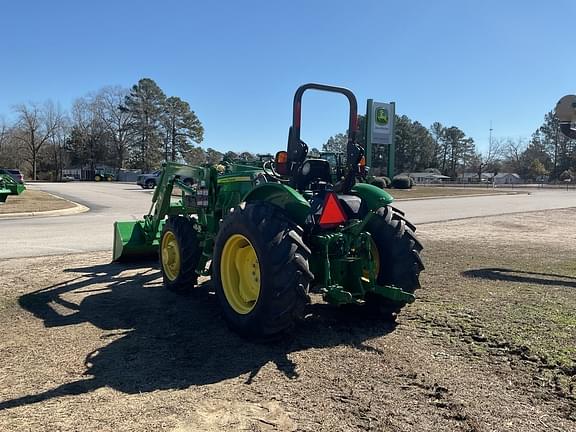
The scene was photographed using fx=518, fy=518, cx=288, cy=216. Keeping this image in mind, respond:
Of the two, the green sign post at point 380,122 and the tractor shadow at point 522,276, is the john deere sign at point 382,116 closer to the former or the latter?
the green sign post at point 380,122

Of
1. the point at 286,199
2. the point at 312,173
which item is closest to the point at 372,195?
the point at 312,173

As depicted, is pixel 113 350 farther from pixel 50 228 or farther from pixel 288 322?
pixel 50 228

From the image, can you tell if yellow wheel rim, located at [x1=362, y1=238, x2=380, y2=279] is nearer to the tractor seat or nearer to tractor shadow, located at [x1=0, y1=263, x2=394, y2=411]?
tractor shadow, located at [x1=0, y1=263, x2=394, y2=411]

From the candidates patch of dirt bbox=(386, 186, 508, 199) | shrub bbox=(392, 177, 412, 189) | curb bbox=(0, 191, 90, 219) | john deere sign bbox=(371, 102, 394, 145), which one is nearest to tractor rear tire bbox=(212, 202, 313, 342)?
curb bbox=(0, 191, 90, 219)

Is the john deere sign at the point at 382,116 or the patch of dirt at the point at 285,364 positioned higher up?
the john deere sign at the point at 382,116

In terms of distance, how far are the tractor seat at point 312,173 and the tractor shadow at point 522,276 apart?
3.63 metres

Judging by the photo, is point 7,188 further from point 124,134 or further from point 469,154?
point 469,154

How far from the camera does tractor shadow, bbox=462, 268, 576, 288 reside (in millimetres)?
7676

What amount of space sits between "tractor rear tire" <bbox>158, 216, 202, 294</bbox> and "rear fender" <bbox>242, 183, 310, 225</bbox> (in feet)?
5.74

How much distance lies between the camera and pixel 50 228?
45.7ft

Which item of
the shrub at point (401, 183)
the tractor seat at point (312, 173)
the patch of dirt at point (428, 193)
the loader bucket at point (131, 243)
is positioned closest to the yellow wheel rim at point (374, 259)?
the tractor seat at point (312, 173)

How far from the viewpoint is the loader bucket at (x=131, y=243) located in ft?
28.2

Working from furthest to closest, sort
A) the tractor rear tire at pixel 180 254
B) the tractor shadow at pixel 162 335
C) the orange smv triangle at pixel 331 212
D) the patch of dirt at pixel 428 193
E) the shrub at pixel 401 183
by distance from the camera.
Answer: the shrub at pixel 401 183 < the patch of dirt at pixel 428 193 < the tractor rear tire at pixel 180 254 < the orange smv triangle at pixel 331 212 < the tractor shadow at pixel 162 335

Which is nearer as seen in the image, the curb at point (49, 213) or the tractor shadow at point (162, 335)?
the tractor shadow at point (162, 335)
